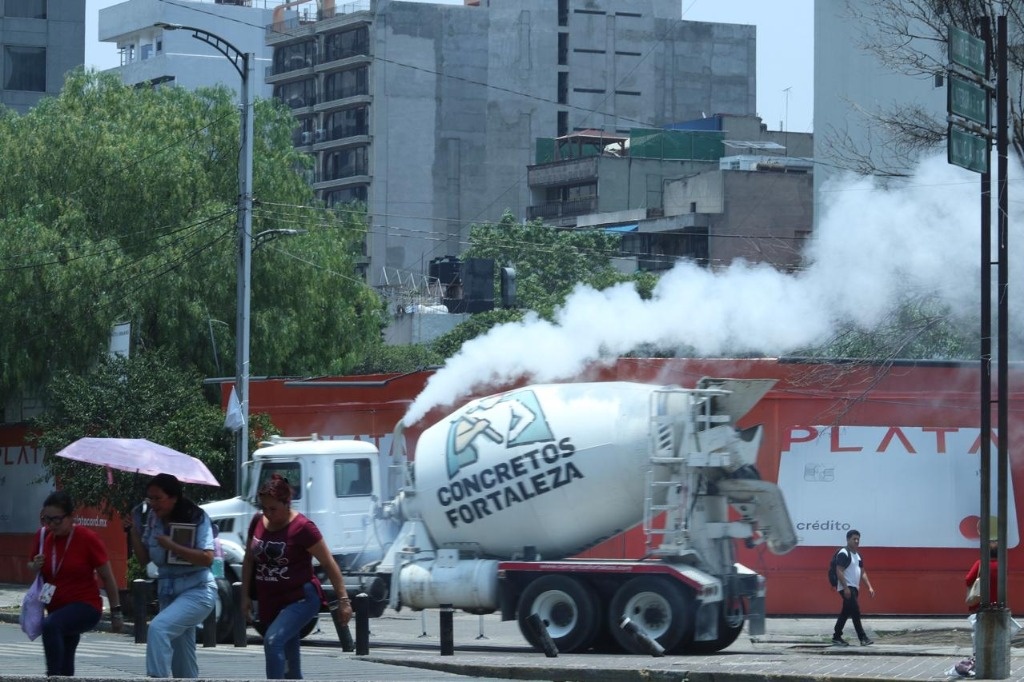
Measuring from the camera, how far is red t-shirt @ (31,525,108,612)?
10.8m

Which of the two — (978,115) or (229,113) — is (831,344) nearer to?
(978,115)

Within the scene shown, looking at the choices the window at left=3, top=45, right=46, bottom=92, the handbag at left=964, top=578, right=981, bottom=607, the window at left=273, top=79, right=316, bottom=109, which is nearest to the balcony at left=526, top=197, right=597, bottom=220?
the window at left=273, top=79, right=316, bottom=109

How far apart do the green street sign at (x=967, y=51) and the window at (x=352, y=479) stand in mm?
10333

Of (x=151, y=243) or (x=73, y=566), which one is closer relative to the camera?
(x=73, y=566)

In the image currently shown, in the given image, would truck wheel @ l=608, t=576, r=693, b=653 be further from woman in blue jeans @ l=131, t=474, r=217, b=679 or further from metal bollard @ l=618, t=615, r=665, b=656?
woman in blue jeans @ l=131, t=474, r=217, b=679

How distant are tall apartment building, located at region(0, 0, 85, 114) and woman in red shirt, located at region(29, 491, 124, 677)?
182 ft

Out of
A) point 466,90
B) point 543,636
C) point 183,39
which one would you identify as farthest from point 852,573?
point 183,39

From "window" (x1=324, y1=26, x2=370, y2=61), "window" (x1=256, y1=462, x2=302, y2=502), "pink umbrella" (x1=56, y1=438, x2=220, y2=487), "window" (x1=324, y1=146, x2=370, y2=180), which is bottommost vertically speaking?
"window" (x1=256, y1=462, x2=302, y2=502)

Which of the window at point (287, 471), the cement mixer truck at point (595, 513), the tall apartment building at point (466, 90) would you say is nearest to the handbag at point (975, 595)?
the cement mixer truck at point (595, 513)

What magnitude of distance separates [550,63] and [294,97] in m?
18.5

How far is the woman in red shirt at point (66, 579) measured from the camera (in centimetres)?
1076

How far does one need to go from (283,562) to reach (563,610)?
8331 mm

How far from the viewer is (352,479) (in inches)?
846

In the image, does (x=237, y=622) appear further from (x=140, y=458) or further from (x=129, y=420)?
(x=129, y=420)
